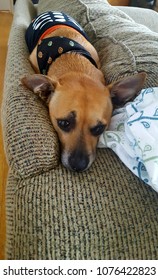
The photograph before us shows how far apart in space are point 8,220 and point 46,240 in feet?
0.49

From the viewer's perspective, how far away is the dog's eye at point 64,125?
1.14 meters

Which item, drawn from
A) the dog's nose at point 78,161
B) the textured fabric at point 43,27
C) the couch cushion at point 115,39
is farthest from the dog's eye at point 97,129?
the textured fabric at point 43,27

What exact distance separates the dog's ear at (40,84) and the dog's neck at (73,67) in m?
0.10

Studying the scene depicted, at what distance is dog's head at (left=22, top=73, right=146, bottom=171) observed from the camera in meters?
1.12

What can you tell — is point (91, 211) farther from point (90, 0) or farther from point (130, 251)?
point (90, 0)

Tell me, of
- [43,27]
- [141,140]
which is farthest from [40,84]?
[43,27]

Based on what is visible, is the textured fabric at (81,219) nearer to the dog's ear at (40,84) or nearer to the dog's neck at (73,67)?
the dog's ear at (40,84)

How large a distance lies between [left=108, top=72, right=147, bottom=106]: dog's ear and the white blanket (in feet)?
0.25

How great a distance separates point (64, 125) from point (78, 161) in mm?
197

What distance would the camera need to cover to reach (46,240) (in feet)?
2.54

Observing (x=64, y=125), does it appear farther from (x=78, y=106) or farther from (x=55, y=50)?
(x=55, y=50)

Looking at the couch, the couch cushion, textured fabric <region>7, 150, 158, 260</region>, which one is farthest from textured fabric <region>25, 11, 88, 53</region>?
textured fabric <region>7, 150, 158, 260</region>

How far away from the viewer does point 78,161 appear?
100cm

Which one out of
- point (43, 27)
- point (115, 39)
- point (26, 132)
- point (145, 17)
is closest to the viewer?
point (26, 132)
